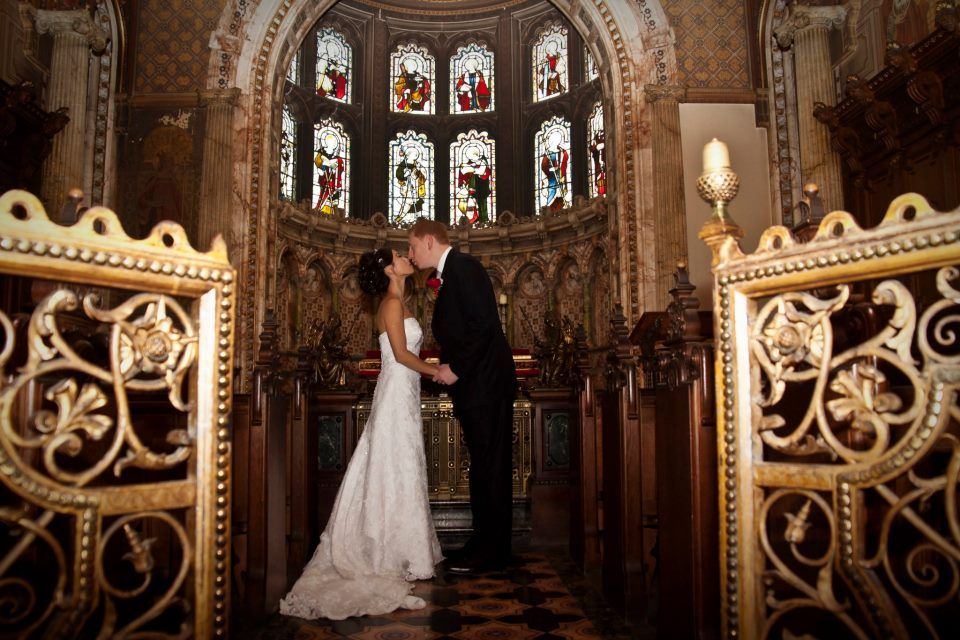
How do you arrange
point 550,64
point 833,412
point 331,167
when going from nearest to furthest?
1. point 833,412
2. point 331,167
3. point 550,64

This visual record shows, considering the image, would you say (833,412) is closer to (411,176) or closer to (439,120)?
(411,176)

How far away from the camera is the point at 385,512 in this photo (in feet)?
14.6

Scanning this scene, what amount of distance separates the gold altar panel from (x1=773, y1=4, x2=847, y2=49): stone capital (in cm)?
503

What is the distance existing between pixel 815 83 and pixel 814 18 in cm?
69

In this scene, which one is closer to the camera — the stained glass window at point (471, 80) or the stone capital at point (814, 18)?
the stone capital at point (814, 18)

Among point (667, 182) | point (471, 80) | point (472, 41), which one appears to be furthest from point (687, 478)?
point (472, 41)

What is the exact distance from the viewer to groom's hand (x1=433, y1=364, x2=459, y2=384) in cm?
447

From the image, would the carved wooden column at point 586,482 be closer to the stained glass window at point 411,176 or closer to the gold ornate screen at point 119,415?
the gold ornate screen at point 119,415

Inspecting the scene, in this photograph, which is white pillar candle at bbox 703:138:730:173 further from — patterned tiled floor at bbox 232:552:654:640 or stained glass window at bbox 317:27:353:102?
stained glass window at bbox 317:27:353:102

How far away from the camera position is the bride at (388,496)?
4.23 metres

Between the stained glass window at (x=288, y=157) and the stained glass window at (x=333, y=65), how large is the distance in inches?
38.6

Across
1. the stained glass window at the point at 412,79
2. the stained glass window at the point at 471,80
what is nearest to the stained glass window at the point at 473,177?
the stained glass window at the point at 471,80

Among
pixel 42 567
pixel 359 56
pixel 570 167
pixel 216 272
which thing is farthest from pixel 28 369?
pixel 359 56

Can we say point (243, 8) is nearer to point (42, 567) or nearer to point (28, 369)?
point (42, 567)
